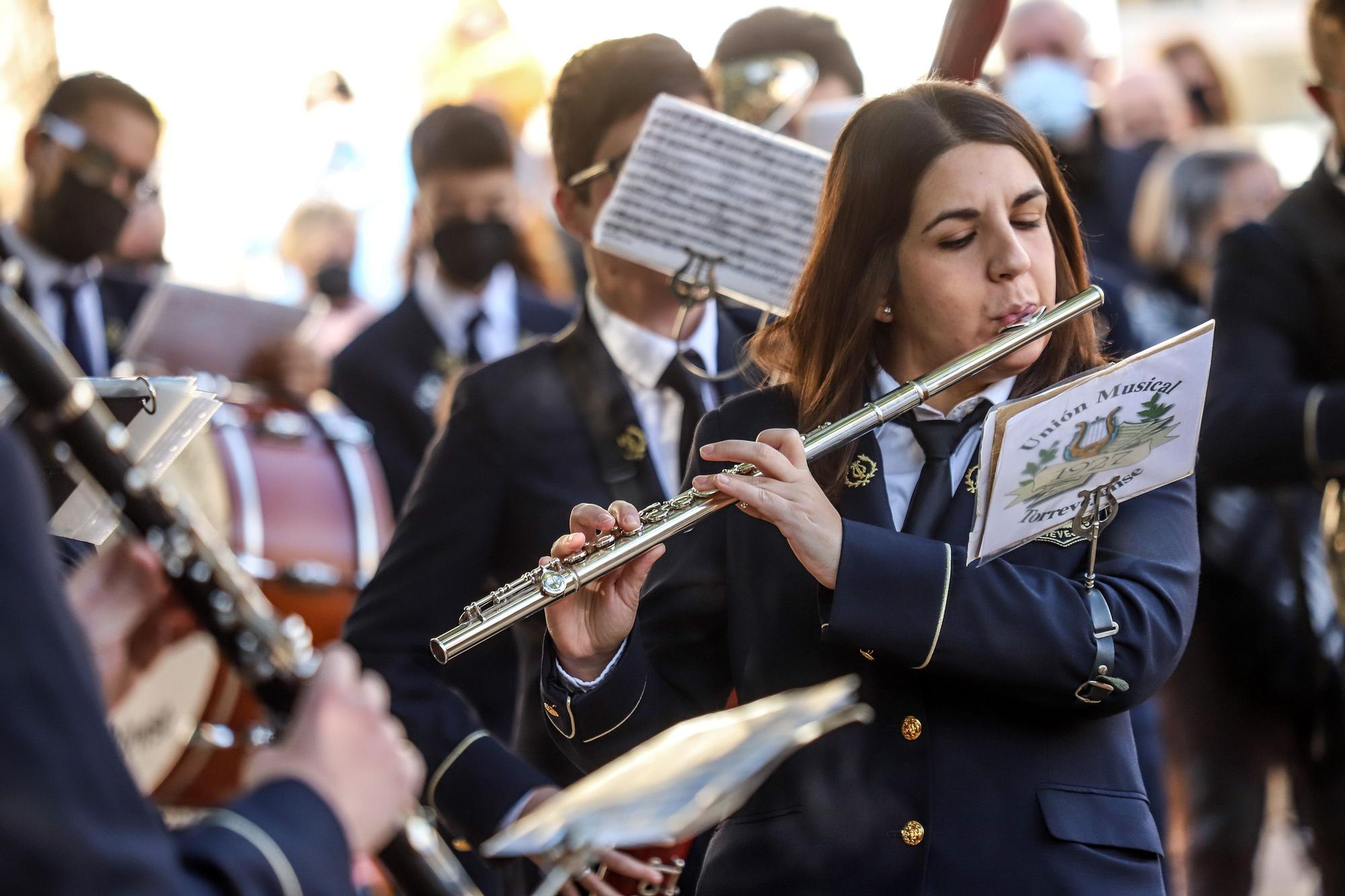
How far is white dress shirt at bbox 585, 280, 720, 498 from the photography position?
3060mm

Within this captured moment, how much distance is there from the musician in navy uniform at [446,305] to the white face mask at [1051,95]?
1.78 meters

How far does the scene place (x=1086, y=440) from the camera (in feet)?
6.81

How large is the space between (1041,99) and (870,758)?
4003 mm

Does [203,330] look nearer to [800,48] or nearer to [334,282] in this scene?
[800,48]

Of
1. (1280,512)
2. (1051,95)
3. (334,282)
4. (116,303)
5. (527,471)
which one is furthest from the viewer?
(334,282)

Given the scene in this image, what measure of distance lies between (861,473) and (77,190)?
3.26 m

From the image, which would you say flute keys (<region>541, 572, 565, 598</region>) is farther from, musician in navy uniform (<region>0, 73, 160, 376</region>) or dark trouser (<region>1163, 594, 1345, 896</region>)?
musician in navy uniform (<region>0, 73, 160, 376</region>)

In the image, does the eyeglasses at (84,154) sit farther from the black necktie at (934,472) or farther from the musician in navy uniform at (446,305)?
the black necktie at (934,472)

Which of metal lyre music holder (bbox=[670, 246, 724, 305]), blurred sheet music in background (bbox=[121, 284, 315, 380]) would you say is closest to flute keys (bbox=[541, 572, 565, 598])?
metal lyre music holder (bbox=[670, 246, 724, 305])

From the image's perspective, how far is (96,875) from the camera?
129 cm

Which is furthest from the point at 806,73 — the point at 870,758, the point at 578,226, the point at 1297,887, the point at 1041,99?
the point at 1297,887

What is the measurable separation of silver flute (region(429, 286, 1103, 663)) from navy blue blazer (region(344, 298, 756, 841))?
64cm

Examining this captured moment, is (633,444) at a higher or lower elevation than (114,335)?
higher

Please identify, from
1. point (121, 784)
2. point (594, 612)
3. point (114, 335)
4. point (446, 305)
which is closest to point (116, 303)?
point (114, 335)
